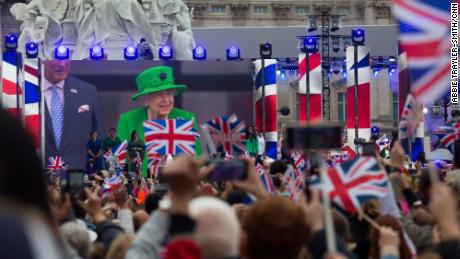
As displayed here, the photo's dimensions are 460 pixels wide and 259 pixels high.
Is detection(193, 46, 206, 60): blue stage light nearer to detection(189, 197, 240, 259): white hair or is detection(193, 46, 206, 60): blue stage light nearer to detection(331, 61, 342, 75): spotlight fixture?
detection(331, 61, 342, 75): spotlight fixture

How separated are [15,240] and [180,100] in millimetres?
24805

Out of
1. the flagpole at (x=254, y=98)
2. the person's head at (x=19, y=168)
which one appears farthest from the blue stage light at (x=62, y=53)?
the person's head at (x=19, y=168)

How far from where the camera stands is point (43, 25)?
28469 millimetres

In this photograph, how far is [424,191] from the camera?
23.9 ft

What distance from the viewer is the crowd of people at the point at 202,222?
1.50 meters

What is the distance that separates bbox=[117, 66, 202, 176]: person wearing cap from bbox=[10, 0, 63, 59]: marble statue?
4102mm

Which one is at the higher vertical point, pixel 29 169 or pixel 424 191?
pixel 29 169

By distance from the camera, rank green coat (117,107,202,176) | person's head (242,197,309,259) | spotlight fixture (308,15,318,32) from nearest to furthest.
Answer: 1. person's head (242,197,309,259)
2. green coat (117,107,202,176)
3. spotlight fixture (308,15,318,32)

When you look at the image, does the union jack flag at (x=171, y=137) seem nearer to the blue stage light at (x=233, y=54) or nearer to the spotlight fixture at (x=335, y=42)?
the blue stage light at (x=233, y=54)

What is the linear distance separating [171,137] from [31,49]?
1477cm

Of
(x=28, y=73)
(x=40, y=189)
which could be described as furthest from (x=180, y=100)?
(x=40, y=189)

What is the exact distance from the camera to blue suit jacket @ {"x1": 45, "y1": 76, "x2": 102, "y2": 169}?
84.4ft

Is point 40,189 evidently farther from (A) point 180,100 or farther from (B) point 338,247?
(A) point 180,100

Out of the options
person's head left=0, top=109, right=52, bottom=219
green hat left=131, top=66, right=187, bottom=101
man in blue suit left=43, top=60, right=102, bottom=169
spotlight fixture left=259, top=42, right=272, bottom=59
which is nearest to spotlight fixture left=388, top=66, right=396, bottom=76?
spotlight fixture left=259, top=42, right=272, bottom=59
